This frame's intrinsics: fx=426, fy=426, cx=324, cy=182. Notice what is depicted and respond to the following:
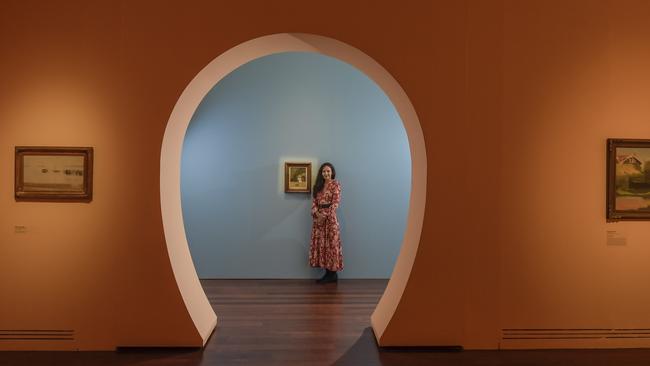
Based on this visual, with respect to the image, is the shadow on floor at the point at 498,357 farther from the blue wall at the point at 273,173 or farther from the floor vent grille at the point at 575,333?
the blue wall at the point at 273,173

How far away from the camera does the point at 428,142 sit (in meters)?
3.82

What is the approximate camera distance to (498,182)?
12.6ft

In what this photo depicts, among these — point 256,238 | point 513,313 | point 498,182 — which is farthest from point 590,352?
point 256,238

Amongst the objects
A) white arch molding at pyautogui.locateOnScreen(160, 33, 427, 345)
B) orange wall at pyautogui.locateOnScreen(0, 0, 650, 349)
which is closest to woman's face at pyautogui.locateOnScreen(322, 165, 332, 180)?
white arch molding at pyautogui.locateOnScreen(160, 33, 427, 345)

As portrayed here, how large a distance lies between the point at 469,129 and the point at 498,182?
0.55 metres

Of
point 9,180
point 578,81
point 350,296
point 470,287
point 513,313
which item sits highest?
point 578,81

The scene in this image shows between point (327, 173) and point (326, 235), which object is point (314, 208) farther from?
point (327, 173)

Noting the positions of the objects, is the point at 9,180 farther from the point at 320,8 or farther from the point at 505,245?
the point at 505,245

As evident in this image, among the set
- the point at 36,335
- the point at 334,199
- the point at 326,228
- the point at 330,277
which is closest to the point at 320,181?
the point at 334,199

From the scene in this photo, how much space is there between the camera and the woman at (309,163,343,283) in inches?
265

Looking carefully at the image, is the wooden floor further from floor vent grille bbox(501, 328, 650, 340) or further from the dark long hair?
the dark long hair

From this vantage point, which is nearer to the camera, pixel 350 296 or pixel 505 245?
pixel 505 245

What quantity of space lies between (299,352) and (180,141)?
7.47 feet

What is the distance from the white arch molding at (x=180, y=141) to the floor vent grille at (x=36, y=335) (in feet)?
3.49
